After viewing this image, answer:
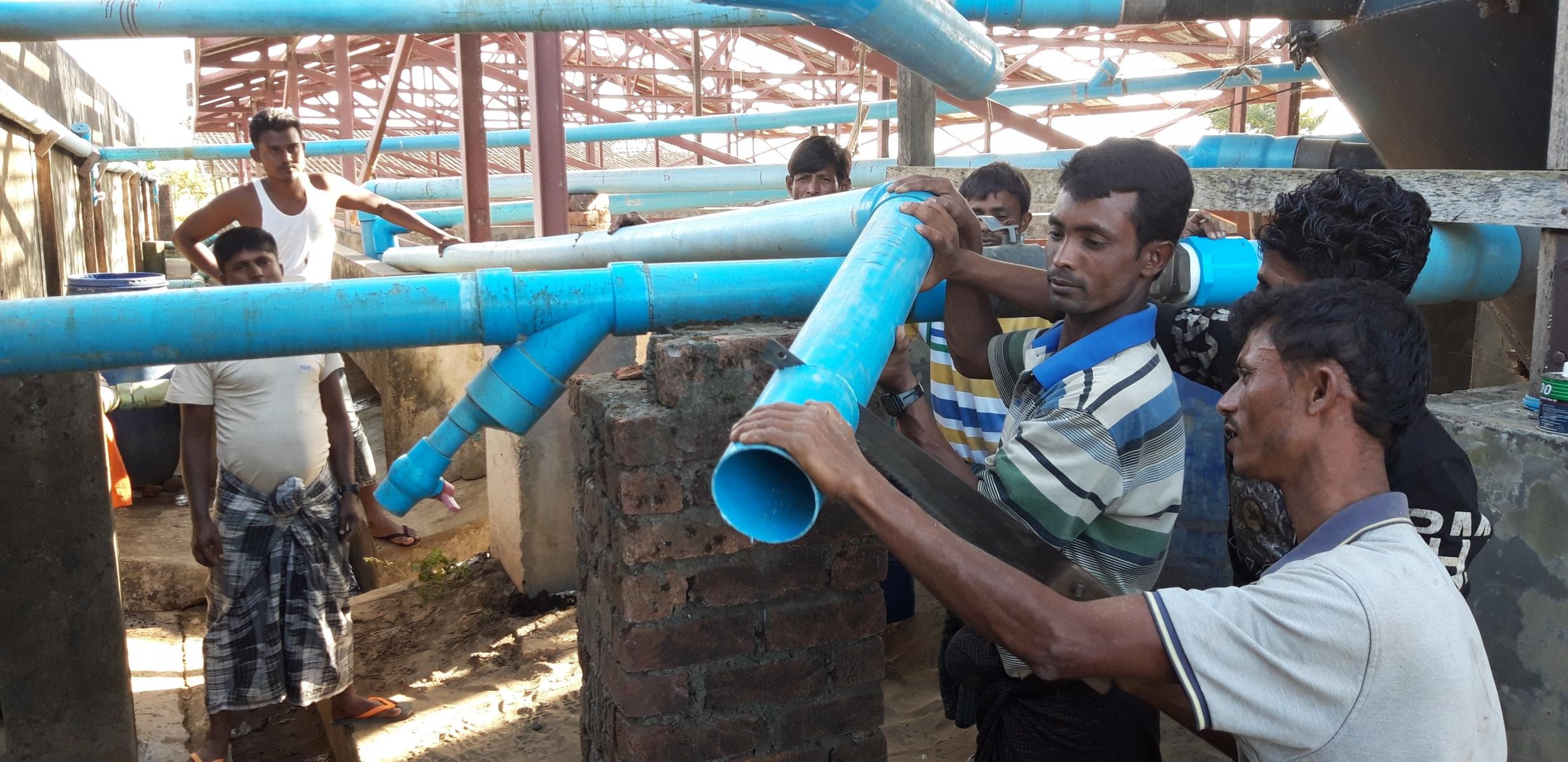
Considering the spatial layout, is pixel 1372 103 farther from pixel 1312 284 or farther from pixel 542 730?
pixel 542 730

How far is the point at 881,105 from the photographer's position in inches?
276

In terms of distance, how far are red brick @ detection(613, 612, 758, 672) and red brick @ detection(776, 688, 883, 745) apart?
17cm

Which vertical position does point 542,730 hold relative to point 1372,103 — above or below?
below

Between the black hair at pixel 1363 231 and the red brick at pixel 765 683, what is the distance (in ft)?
3.90

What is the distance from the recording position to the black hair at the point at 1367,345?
49.1 inches

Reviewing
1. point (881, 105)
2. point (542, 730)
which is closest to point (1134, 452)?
point (542, 730)

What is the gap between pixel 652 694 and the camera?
1.97m

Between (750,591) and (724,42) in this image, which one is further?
(724,42)

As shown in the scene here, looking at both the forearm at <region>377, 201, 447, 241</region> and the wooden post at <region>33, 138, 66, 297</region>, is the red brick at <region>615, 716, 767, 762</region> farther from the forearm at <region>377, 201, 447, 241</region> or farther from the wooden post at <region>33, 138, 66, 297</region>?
the wooden post at <region>33, 138, 66, 297</region>

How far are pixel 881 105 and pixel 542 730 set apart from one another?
498cm

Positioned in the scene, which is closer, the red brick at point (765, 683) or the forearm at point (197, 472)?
the red brick at point (765, 683)

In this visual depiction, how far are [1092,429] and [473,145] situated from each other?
4.25m

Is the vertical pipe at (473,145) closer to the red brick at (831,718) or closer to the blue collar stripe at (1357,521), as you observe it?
the red brick at (831,718)

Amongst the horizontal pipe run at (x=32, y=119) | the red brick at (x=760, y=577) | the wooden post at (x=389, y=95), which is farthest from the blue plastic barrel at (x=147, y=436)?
the red brick at (x=760, y=577)
